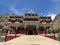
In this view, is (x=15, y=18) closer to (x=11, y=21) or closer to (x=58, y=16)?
(x=11, y=21)

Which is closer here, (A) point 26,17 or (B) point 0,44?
(B) point 0,44

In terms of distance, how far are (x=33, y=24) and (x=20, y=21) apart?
5.47 m

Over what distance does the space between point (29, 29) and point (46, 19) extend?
623 cm

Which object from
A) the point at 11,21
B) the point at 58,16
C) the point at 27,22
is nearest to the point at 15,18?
the point at 11,21

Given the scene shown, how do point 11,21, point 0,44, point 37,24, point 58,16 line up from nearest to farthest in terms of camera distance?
point 0,44 → point 37,24 → point 11,21 → point 58,16

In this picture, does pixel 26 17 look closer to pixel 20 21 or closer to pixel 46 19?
pixel 20 21

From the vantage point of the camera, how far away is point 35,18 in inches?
1815

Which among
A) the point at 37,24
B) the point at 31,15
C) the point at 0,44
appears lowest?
the point at 0,44

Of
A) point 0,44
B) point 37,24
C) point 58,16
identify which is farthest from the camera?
point 58,16

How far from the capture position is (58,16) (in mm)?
75500

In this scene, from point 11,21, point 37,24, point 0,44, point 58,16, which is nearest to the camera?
point 0,44

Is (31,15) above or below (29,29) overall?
above

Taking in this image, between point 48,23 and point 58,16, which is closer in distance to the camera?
point 48,23

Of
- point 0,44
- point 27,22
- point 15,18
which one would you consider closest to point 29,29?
point 27,22
